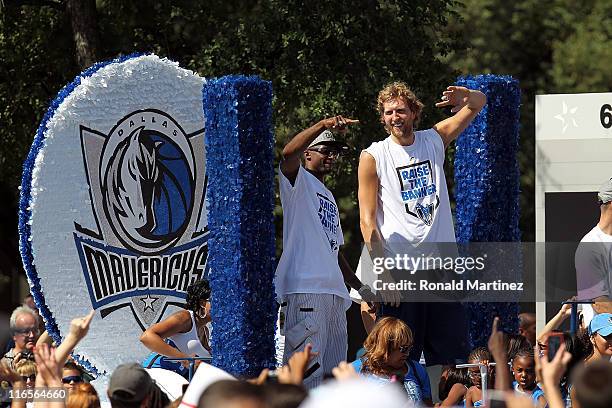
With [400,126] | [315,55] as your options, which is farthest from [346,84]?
[400,126]

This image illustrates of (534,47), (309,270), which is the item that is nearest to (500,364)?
(309,270)

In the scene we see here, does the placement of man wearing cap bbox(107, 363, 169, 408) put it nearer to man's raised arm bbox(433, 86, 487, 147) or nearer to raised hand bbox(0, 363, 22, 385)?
raised hand bbox(0, 363, 22, 385)

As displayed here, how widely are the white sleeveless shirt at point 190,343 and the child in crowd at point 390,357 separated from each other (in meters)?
1.68

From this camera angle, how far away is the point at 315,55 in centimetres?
1309

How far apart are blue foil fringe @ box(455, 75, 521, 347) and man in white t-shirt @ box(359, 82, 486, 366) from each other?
2.57ft

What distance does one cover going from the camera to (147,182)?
8.72m

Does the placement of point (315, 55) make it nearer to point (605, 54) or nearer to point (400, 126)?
point (400, 126)

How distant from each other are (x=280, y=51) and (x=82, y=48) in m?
1.92

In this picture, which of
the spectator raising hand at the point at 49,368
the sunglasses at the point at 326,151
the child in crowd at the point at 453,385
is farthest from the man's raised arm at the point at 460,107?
the spectator raising hand at the point at 49,368

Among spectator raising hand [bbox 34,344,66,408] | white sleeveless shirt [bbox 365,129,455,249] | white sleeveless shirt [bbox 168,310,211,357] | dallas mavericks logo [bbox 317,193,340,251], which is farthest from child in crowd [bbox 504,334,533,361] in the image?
spectator raising hand [bbox 34,344,66,408]

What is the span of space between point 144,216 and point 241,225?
61.6 inches

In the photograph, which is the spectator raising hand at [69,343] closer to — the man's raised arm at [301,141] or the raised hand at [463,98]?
the man's raised arm at [301,141]

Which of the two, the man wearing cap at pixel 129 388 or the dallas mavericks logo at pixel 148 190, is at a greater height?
the dallas mavericks logo at pixel 148 190

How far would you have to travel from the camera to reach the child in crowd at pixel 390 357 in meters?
6.33
